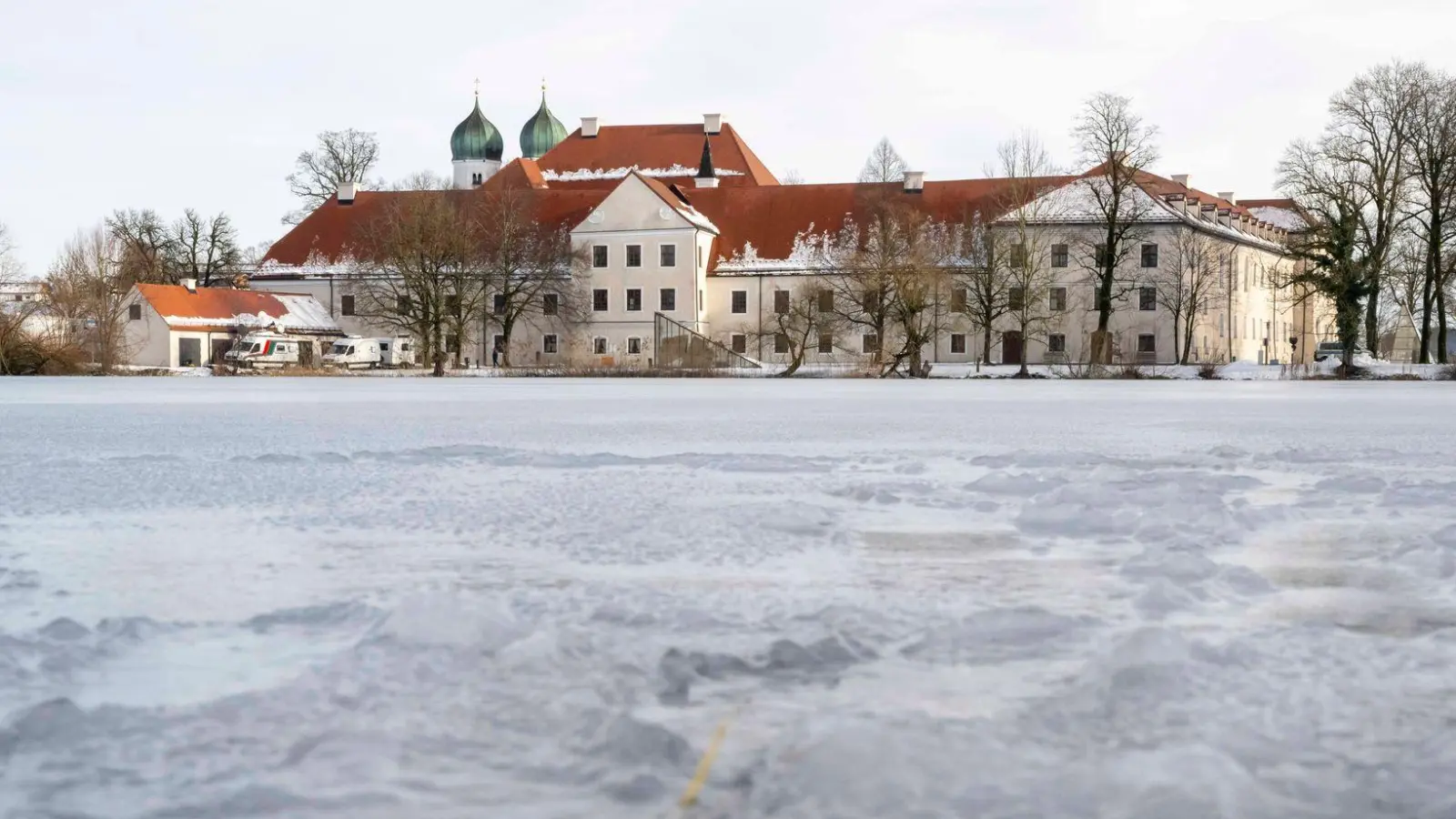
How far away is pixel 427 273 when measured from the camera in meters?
57.9

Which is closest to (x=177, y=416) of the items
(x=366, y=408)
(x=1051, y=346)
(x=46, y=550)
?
(x=366, y=408)

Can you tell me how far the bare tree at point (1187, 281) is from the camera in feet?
204

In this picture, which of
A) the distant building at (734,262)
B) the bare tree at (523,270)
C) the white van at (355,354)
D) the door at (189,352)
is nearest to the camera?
the white van at (355,354)

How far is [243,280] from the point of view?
247 feet

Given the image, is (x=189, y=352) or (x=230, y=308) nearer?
(x=189, y=352)

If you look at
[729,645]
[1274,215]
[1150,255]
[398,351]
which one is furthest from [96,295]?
[1274,215]

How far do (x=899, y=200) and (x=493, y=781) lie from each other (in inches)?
2660

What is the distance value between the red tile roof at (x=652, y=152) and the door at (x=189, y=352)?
23.9 meters

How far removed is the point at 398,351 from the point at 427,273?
330 inches

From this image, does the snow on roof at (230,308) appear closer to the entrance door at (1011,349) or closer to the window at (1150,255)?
the entrance door at (1011,349)

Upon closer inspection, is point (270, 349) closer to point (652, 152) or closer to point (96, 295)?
point (96, 295)

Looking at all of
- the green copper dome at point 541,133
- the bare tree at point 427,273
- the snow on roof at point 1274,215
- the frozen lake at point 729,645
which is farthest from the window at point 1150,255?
the frozen lake at point 729,645

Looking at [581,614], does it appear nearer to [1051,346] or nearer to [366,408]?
[366,408]

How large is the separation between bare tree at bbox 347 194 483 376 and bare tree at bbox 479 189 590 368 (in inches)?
55.3
